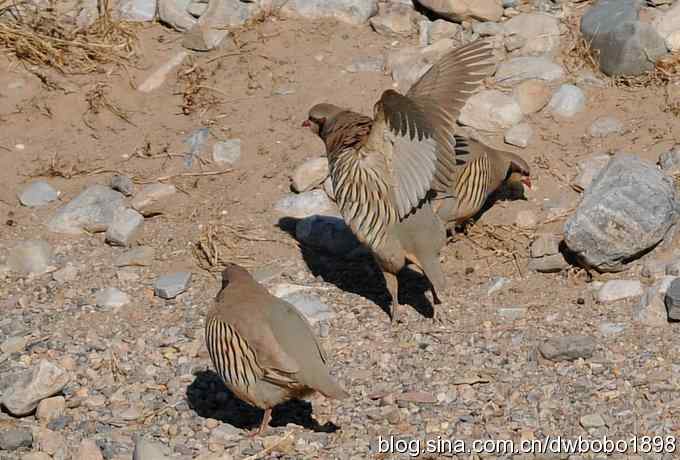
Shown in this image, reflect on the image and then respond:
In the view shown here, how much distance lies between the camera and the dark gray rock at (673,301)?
21.5ft

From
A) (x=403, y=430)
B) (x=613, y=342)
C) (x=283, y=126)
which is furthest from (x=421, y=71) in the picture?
(x=403, y=430)

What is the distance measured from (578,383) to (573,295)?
1017 mm

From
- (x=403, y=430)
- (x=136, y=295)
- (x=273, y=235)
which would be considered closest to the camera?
(x=403, y=430)

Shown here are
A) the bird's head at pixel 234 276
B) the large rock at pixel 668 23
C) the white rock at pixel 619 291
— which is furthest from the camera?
the large rock at pixel 668 23

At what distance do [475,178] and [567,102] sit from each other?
1.23m

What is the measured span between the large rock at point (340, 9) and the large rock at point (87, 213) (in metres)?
2.23

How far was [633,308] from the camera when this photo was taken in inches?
268

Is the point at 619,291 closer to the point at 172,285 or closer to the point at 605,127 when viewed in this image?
the point at 605,127

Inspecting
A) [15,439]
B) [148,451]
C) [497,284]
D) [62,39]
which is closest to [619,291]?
[497,284]

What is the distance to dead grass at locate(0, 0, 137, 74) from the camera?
30.4 feet

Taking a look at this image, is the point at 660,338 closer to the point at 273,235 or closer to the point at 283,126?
the point at 273,235

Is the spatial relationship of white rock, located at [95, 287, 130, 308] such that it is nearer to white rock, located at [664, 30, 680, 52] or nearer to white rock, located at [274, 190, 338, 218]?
white rock, located at [274, 190, 338, 218]

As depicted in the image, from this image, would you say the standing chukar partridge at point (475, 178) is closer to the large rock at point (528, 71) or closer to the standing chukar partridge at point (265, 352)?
the large rock at point (528, 71)

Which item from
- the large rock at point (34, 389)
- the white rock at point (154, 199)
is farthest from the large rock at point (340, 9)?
the large rock at point (34, 389)
